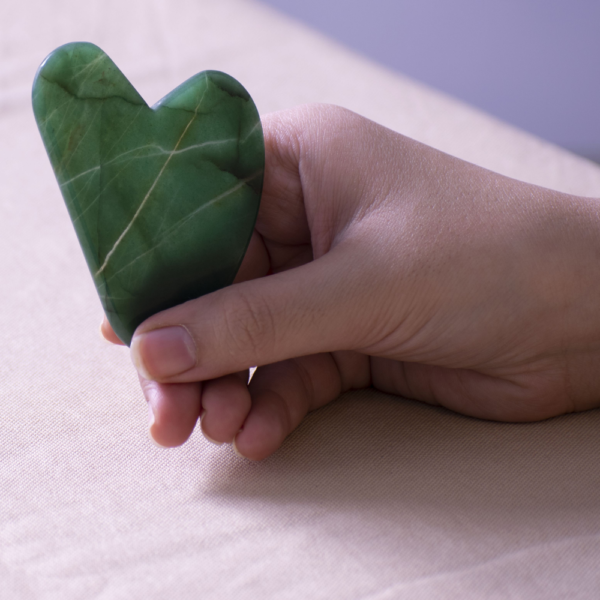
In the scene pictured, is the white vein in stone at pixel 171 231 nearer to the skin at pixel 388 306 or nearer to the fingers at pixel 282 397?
the skin at pixel 388 306

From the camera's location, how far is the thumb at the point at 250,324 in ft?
2.18

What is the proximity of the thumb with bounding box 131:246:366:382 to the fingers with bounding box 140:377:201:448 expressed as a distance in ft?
0.08

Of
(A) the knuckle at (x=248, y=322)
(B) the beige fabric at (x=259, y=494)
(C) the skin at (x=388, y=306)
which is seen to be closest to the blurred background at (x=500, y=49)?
(C) the skin at (x=388, y=306)

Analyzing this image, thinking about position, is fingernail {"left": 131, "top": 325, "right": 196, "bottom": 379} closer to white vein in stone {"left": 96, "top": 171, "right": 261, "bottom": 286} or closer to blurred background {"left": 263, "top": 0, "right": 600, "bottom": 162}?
white vein in stone {"left": 96, "top": 171, "right": 261, "bottom": 286}

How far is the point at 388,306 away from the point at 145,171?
0.85 feet

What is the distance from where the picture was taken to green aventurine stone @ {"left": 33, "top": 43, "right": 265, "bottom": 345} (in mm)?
636

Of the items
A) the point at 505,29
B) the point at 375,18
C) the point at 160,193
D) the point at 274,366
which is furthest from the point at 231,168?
the point at 375,18

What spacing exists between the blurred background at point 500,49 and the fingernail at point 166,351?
71.4 inches

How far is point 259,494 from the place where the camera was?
2.23 feet

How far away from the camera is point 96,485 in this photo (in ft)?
2.26

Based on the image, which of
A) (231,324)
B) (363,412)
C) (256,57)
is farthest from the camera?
(256,57)

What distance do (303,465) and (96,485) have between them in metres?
0.20

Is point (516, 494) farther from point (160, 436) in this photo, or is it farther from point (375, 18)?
point (375, 18)

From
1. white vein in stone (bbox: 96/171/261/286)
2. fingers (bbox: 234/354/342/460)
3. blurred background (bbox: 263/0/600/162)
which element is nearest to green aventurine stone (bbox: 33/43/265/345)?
white vein in stone (bbox: 96/171/261/286)
